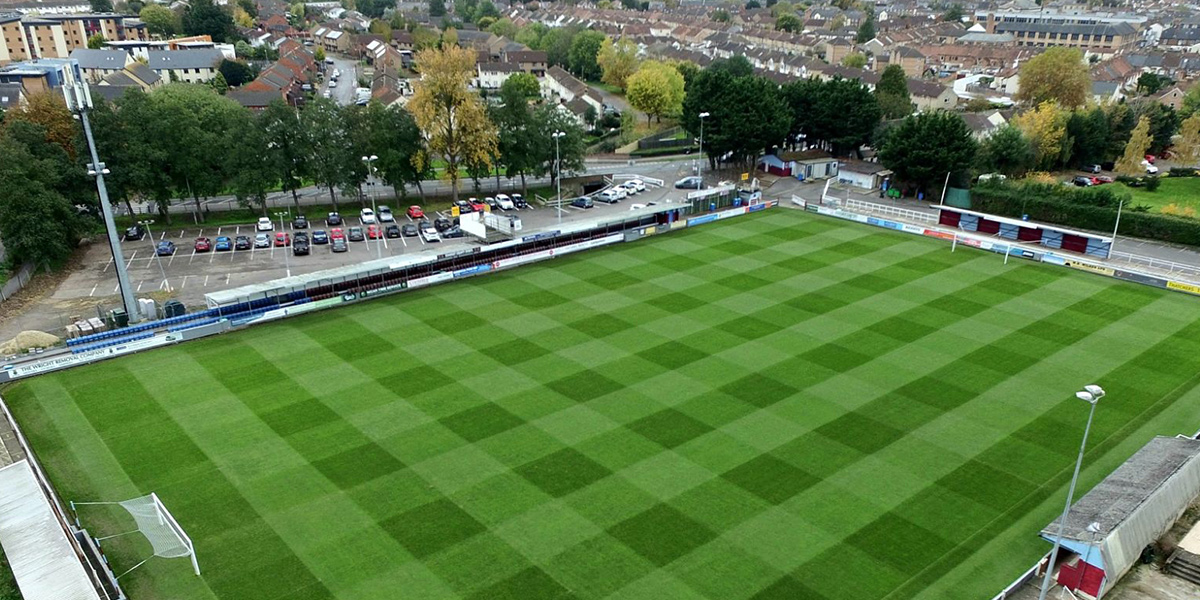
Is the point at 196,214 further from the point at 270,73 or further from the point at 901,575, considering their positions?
the point at 270,73

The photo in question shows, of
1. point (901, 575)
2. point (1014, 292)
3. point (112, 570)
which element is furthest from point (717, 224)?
point (112, 570)

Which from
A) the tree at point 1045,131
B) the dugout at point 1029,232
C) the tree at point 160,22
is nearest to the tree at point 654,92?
the tree at point 1045,131

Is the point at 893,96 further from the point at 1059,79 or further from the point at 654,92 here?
the point at 654,92

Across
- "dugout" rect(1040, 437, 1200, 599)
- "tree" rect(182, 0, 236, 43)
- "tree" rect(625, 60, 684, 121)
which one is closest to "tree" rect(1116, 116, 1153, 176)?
"tree" rect(625, 60, 684, 121)

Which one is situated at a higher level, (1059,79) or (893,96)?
(1059,79)

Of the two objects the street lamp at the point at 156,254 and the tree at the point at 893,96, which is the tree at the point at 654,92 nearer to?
the tree at the point at 893,96

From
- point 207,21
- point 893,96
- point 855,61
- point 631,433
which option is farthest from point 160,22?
point 631,433

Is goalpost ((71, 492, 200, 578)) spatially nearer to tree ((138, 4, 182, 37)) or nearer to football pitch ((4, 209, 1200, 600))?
football pitch ((4, 209, 1200, 600))
